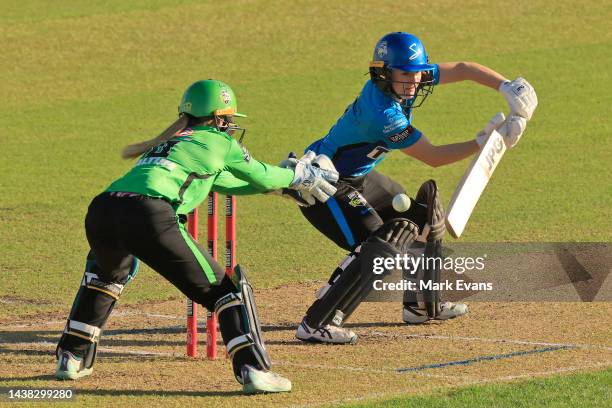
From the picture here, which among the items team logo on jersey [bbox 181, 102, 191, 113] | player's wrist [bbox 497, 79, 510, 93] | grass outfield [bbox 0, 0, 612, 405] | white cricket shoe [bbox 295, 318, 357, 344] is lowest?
grass outfield [bbox 0, 0, 612, 405]

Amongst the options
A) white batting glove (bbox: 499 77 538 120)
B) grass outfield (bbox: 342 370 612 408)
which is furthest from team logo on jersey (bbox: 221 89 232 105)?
white batting glove (bbox: 499 77 538 120)

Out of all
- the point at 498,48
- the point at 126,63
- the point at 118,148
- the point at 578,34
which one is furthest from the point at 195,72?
the point at 578,34

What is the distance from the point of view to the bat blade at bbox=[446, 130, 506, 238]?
28.8ft

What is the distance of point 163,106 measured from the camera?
19.4 metres

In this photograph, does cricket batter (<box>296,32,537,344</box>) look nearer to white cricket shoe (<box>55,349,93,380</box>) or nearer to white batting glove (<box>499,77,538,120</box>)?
white batting glove (<box>499,77,538,120</box>)

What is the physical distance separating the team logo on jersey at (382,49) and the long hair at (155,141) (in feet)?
6.95

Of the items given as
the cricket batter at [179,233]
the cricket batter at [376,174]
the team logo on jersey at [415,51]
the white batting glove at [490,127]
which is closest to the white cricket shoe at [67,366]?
the cricket batter at [179,233]

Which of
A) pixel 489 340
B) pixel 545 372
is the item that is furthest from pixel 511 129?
pixel 545 372

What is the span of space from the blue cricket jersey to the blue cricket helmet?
0.23m

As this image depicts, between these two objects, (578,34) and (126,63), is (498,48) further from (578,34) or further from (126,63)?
(126,63)

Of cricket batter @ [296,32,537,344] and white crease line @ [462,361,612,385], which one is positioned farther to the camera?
cricket batter @ [296,32,537,344]

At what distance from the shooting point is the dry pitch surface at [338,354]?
8.13 meters

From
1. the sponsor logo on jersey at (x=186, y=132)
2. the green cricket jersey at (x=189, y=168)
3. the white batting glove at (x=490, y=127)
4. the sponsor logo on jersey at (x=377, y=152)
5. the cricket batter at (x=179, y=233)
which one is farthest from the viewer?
the sponsor logo on jersey at (x=377, y=152)

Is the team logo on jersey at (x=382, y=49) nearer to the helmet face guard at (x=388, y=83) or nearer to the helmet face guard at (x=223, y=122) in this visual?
the helmet face guard at (x=388, y=83)
